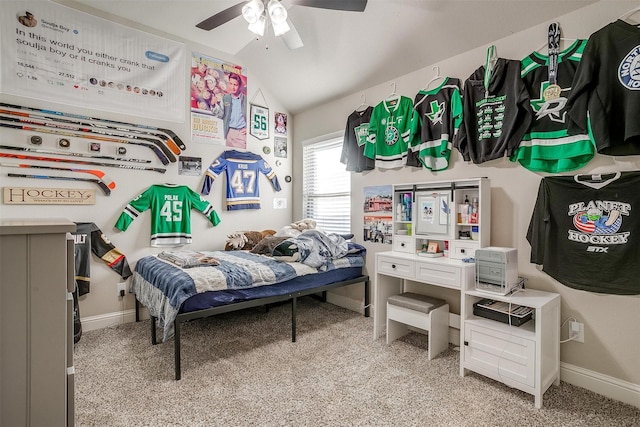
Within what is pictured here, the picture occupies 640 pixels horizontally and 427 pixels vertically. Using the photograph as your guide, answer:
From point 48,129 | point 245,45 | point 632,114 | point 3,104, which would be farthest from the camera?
point 245,45

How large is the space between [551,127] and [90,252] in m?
3.92

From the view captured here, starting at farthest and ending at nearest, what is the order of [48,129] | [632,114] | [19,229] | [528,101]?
[48,129]
[528,101]
[632,114]
[19,229]

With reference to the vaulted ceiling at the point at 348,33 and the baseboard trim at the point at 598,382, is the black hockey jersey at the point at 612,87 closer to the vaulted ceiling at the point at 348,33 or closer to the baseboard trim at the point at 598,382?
the vaulted ceiling at the point at 348,33

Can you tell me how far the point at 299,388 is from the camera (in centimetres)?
209

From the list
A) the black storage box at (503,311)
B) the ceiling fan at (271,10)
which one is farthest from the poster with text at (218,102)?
the black storage box at (503,311)

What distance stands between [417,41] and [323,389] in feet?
9.22

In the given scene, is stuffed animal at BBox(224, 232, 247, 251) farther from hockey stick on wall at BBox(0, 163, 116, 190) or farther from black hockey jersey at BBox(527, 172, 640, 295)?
black hockey jersey at BBox(527, 172, 640, 295)

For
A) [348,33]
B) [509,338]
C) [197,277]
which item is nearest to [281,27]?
[348,33]

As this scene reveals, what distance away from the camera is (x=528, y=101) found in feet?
7.47

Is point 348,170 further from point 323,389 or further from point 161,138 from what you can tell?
point 323,389

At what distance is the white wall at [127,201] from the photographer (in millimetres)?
2799

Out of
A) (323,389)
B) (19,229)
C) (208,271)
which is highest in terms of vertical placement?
(19,229)

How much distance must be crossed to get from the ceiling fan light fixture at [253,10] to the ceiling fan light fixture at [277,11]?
0.06m

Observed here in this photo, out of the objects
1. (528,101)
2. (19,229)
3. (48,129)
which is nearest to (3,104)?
(48,129)
